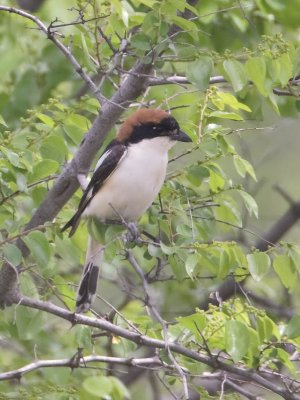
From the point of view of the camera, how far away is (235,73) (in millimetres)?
3506

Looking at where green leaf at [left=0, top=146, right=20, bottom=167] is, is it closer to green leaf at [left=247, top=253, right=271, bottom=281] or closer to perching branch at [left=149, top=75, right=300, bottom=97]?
perching branch at [left=149, top=75, right=300, bottom=97]

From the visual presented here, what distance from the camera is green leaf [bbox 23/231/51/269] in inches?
137

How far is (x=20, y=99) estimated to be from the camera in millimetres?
5324

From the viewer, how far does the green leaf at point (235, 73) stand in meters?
3.49

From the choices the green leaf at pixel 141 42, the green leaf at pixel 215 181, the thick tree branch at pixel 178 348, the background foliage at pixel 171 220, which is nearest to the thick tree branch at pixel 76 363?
the background foliage at pixel 171 220

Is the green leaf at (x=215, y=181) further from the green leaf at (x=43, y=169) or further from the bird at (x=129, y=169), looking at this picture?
the green leaf at (x=43, y=169)

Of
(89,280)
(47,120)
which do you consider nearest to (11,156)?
(47,120)

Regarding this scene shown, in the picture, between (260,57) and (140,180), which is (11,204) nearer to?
(140,180)

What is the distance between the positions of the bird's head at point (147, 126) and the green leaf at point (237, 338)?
3.65 feet

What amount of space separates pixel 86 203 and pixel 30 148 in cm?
33

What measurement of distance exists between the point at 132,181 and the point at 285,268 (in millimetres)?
922

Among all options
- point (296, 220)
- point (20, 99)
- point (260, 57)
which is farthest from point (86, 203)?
point (296, 220)

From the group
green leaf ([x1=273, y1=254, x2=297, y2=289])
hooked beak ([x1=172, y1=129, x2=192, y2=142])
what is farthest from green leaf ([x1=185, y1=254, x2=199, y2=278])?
hooked beak ([x1=172, y1=129, x2=192, y2=142])

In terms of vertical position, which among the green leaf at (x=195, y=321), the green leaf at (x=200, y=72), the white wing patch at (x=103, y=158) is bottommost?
the green leaf at (x=195, y=321)
